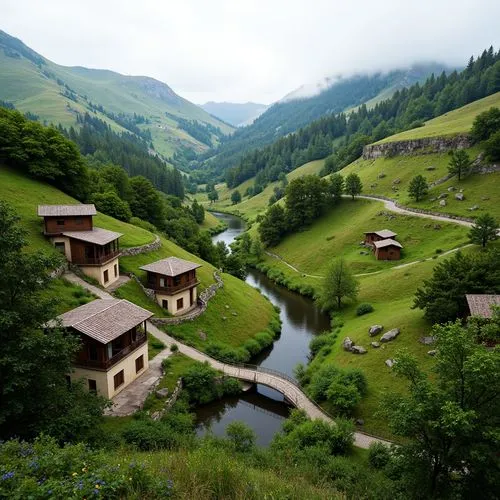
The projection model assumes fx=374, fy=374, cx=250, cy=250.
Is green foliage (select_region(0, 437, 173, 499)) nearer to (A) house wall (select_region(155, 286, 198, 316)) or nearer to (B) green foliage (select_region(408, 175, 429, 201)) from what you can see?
(A) house wall (select_region(155, 286, 198, 316))

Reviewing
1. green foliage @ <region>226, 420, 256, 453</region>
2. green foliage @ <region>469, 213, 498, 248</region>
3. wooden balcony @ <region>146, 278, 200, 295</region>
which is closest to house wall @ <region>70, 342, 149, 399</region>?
green foliage @ <region>226, 420, 256, 453</region>

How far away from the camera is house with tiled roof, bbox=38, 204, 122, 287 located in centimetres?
5175

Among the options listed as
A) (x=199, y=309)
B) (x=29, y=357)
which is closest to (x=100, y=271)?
(x=199, y=309)

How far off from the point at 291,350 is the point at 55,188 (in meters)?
52.6

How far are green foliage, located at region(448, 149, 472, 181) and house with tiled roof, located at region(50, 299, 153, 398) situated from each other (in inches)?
3657

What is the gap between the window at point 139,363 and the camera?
133 feet

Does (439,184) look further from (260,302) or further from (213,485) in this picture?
(213,485)

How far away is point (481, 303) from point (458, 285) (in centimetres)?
433

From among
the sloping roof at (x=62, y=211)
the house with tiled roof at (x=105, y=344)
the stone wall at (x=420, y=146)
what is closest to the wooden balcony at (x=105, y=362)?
the house with tiled roof at (x=105, y=344)

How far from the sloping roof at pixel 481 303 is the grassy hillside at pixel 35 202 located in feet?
162

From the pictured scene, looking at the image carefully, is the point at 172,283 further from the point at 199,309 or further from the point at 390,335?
the point at 390,335

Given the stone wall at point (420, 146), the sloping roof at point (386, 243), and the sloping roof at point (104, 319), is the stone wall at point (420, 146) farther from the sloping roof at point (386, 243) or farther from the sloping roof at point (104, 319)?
the sloping roof at point (104, 319)

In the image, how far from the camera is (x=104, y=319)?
3612cm

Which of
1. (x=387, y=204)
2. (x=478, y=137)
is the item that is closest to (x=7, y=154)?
(x=387, y=204)
